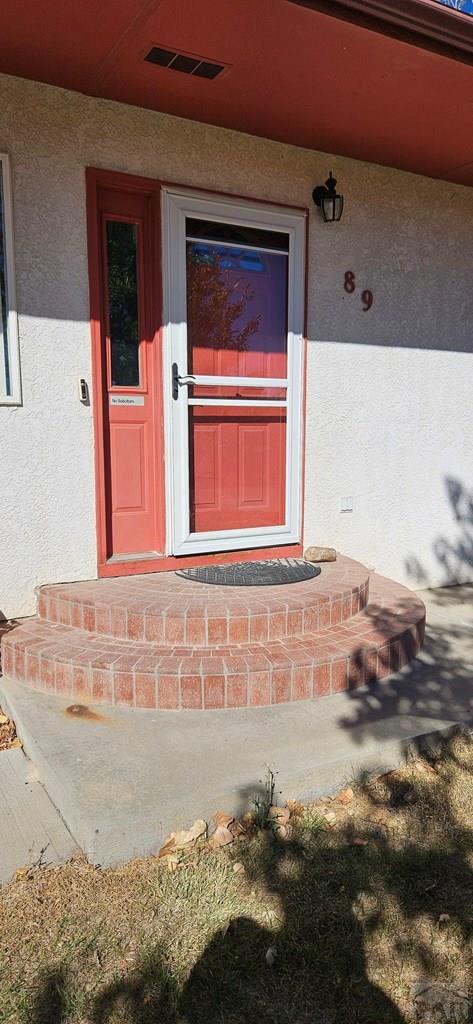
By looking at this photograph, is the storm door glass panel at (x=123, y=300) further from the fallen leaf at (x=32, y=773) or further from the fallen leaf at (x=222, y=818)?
the fallen leaf at (x=222, y=818)

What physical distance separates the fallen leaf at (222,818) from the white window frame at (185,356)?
6.82ft

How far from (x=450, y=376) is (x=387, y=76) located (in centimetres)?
246

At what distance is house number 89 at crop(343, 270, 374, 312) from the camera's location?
4730 mm

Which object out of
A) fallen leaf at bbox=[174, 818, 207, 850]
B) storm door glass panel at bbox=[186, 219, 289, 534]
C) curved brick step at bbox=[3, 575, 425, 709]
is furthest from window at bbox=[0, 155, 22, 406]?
fallen leaf at bbox=[174, 818, 207, 850]

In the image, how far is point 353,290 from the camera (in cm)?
477

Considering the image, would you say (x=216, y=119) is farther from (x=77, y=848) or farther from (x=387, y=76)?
(x=77, y=848)

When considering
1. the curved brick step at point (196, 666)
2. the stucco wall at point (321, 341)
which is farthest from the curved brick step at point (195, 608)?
the stucco wall at point (321, 341)

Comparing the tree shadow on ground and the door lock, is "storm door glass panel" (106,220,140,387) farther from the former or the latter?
the tree shadow on ground

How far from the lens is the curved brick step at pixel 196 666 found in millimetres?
3004

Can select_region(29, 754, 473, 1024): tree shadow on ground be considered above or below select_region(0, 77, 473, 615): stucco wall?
below

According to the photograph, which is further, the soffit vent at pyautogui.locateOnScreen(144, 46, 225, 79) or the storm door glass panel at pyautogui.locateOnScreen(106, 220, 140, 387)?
the storm door glass panel at pyautogui.locateOnScreen(106, 220, 140, 387)

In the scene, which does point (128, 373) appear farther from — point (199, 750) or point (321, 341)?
point (199, 750)

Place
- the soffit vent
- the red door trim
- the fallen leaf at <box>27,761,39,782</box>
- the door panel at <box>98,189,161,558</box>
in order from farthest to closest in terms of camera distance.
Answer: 1. the door panel at <box>98,189,161,558</box>
2. the red door trim
3. the soffit vent
4. the fallen leaf at <box>27,761,39,782</box>

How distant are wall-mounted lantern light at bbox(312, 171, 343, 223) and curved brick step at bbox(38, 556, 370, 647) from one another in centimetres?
250
